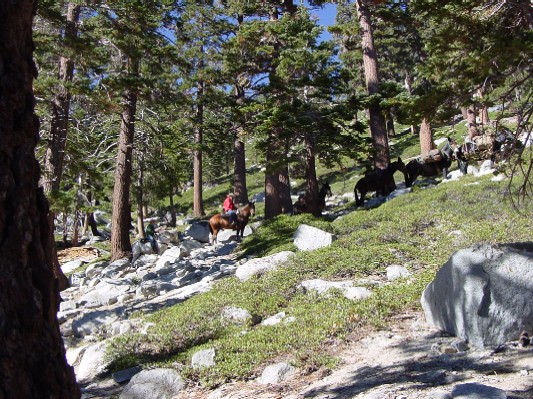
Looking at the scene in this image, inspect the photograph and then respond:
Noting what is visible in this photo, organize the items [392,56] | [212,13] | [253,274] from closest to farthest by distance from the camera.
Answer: [253,274], [212,13], [392,56]

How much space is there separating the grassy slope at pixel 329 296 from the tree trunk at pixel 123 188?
537 centimetres

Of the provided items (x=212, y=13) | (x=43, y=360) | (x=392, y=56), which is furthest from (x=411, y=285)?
(x=392, y=56)

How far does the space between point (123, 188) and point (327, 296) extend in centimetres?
1108

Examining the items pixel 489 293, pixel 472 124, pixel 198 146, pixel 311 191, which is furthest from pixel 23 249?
pixel 311 191

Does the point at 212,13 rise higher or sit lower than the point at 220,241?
higher

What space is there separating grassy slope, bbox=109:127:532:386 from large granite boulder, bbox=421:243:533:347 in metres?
1.29

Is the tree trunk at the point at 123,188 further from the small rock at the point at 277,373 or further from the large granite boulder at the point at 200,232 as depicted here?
the small rock at the point at 277,373

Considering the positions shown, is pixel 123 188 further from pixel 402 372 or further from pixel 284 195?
pixel 402 372

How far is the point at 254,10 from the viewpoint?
20.1 metres

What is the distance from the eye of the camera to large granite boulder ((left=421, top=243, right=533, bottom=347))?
5.74 meters

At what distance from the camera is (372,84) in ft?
65.7

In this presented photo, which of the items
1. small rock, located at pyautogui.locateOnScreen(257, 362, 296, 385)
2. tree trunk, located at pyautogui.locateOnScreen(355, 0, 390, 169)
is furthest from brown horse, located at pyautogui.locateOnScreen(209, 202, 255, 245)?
small rock, located at pyautogui.locateOnScreen(257, 362, 296, 385)

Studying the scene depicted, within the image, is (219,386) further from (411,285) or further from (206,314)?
(411,285)

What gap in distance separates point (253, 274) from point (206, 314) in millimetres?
2305
